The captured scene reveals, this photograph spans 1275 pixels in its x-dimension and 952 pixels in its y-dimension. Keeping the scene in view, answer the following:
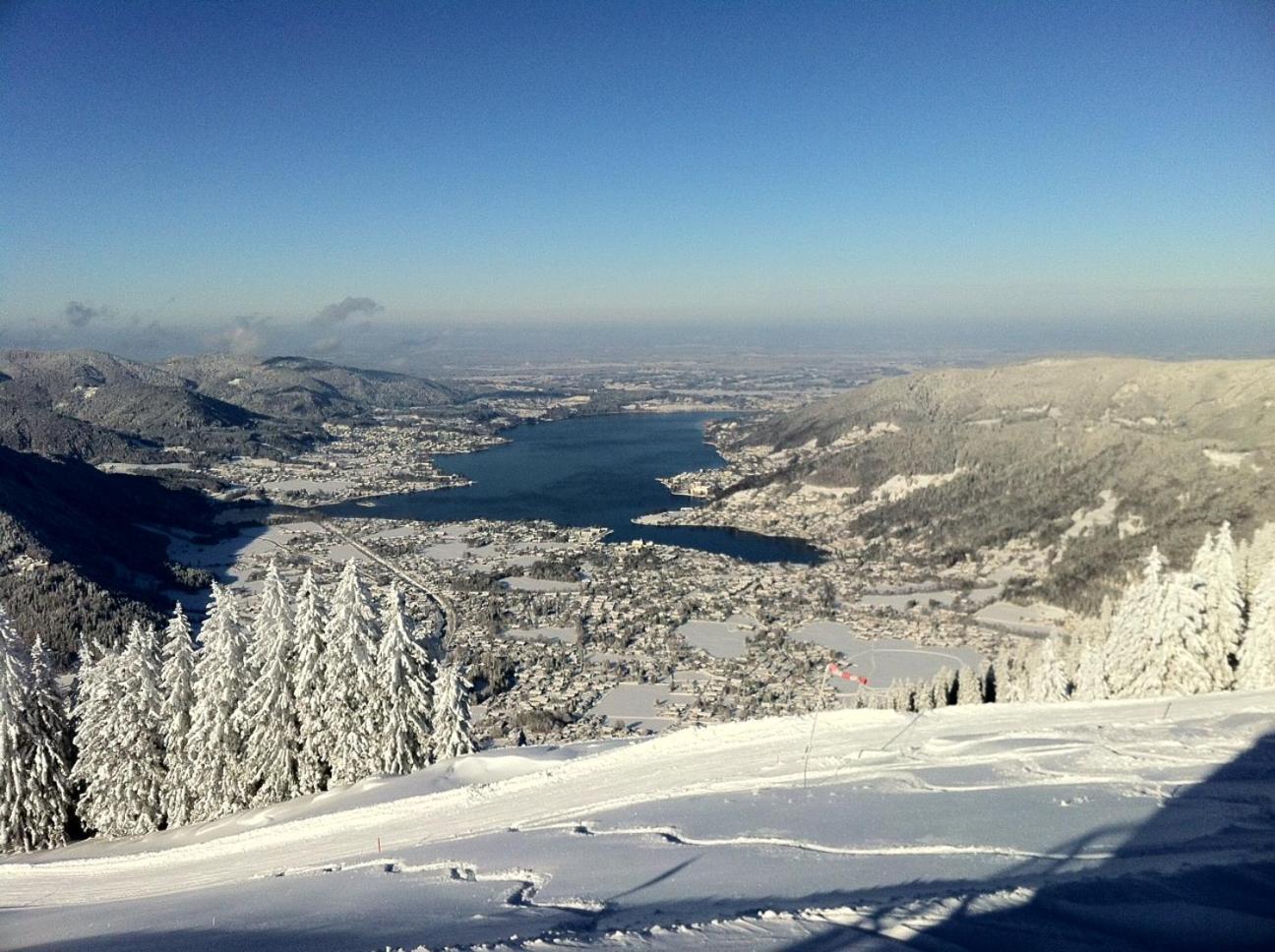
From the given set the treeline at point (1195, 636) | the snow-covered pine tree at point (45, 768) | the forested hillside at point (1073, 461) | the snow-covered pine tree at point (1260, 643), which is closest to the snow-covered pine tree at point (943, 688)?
the treeline at point (1195, 636)

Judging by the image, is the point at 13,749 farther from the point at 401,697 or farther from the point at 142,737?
the point at 401,697

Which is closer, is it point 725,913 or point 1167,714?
point 725,913

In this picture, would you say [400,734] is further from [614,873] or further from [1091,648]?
[1091,648]

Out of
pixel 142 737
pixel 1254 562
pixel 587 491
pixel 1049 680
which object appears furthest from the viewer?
pixel 587 491

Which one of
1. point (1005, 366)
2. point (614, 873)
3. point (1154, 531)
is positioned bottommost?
point (1154, 531)

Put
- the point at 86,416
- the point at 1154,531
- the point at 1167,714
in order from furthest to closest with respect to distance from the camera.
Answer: the point at 86,416, the point at 1154,531, the point at 1167,714

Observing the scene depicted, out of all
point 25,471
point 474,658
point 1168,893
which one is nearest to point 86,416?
point 25,471

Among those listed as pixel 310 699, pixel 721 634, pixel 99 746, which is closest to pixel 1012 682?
pixel 721 634

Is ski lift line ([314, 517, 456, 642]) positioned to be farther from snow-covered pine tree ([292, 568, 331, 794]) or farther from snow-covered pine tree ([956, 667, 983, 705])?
snow-covered pine tree ([956, 667, 983, 705])
